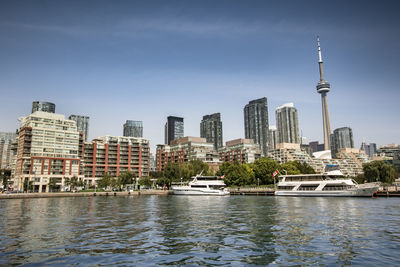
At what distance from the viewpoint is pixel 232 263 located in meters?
17.5

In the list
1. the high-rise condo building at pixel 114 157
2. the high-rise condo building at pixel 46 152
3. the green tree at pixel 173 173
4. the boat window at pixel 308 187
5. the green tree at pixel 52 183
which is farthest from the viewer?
the high-rise condo building at pixel 114 157

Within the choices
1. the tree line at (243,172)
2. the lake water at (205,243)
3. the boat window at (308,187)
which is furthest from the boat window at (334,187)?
the lake water at (205,243)

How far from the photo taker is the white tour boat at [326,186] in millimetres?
81562

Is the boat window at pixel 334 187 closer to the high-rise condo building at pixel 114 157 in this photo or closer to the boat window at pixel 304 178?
the boat window at pixel 304 178

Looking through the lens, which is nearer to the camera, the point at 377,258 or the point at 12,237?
the point at 377,258

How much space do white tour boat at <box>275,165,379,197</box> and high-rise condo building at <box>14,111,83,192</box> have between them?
98.8 meters

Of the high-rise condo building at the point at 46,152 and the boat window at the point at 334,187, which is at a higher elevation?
the high-rise condo building at the point at 46,152

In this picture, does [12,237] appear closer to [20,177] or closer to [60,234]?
[60,234]

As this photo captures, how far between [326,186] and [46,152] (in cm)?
11862

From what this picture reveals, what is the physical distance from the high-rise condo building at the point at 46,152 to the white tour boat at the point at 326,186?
98.8 m

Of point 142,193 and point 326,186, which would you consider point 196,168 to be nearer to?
point 142,193

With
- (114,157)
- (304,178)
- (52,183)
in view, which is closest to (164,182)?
Result: (52,183)

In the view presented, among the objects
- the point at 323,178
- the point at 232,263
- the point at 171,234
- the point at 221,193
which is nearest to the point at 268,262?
the point at 232,263

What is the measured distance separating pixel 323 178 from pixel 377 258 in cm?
7675
